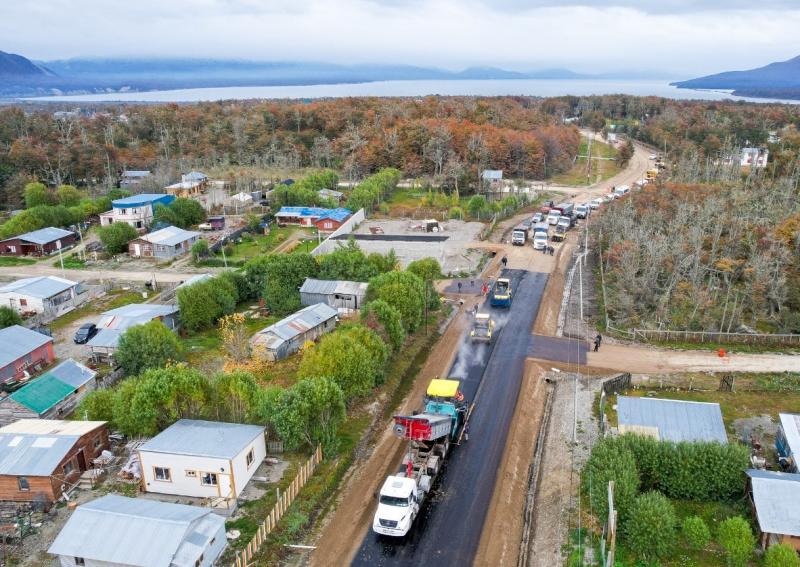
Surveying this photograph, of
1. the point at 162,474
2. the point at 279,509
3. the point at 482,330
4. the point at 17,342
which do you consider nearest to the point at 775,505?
the point at 279,509

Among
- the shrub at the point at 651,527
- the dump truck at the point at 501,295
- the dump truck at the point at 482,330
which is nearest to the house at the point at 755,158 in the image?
the dump truck at the point at 501,295

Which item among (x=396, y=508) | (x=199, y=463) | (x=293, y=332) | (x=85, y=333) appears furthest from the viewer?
(x=85, y=333)

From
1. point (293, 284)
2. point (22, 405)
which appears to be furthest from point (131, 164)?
point (22, 405)

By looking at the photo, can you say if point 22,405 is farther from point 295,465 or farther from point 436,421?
point 436,421

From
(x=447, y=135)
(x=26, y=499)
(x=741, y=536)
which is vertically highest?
(x=447, y=135)

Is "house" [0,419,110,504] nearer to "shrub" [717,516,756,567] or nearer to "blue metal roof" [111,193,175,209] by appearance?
"shrub" [717,516,756,567]

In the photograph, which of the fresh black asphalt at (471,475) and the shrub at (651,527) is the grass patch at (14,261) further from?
the shrub at (651,527)

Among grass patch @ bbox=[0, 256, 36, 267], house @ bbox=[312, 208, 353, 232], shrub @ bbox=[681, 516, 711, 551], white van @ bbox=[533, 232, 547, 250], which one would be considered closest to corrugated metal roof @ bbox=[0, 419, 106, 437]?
shrub @ bbox=[681, 516, 711, 551]

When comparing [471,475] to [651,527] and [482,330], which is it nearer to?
[651,527]
